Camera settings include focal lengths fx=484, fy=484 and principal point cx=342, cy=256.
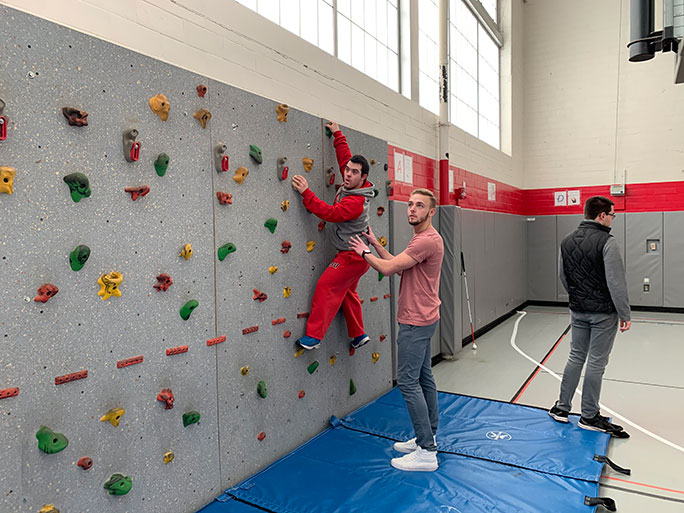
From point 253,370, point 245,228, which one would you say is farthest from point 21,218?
point 253,370

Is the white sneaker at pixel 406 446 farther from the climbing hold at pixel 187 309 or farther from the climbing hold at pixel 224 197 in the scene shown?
the climbing hold at pixel 224 197

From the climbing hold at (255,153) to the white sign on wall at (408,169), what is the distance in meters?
2.44

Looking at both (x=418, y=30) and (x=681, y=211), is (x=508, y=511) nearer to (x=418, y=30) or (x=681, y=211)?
(x=418, y=30)

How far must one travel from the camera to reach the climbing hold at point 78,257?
1930 mm

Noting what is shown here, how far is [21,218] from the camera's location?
1777 millimetres

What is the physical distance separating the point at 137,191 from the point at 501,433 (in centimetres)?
284

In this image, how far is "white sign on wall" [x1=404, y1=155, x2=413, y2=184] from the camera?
16.4 ft

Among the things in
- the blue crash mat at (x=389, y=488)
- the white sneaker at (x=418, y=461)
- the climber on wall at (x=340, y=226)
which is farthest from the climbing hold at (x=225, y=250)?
the white sneaker at (x=418, y=461)

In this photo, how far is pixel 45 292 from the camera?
6.04 feet

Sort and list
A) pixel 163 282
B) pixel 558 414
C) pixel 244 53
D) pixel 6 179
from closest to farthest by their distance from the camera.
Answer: pixel 6 179, pixel 163 282, pixel 244 53, pixel 558 414

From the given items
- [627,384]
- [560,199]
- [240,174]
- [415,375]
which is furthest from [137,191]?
[560,199]

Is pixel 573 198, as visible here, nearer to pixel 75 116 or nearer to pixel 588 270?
pixel 588 270

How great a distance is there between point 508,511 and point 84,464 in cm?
201

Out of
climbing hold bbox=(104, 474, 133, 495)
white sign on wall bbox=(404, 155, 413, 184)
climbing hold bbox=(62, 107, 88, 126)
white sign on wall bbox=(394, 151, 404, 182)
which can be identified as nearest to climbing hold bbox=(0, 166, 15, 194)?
climbing hold bbox=(62, 107, 88, 126)
